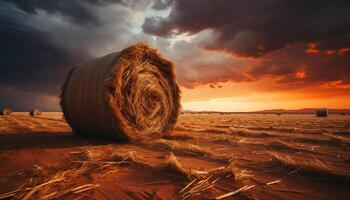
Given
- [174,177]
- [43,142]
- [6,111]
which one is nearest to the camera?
[174,177]

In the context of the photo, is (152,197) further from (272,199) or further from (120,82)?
(120,82)

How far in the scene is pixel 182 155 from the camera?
12.6ft

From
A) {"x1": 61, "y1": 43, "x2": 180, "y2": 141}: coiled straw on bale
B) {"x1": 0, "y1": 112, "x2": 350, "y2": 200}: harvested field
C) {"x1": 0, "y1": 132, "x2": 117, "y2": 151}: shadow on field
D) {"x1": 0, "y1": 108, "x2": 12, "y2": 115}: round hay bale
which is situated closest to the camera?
{"x1": 0, "y1": 112, "x2": 350, "y2": 200}: harvested field

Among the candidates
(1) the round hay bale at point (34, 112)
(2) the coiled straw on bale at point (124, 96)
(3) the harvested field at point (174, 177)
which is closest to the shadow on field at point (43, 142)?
(2) the coiled straw on bale at point (124, 96)

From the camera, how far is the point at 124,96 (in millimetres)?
5523

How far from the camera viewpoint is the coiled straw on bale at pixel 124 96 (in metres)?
5.20

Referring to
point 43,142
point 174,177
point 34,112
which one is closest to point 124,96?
point 43,142

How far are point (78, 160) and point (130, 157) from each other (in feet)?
2.45

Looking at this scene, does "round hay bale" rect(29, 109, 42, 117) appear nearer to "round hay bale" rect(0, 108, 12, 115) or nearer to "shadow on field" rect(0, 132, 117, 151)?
"round hay bale" rect(0, 108, 12, 115)

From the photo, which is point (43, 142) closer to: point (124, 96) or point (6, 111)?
point (124, 96)

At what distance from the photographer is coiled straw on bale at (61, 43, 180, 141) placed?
520cm

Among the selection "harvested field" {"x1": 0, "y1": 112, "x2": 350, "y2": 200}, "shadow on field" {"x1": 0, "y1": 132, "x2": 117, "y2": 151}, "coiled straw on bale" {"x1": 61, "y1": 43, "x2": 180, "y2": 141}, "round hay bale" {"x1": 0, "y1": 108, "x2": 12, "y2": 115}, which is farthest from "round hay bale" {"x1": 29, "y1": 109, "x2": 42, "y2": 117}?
"harvested field" {"x1": 0, "y1": 112, "x2": 350, "y2": 200}

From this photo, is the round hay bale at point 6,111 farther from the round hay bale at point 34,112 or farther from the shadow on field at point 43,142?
the shadow on field at point 43,142

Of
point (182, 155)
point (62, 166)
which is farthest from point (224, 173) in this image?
point (62, 166)
